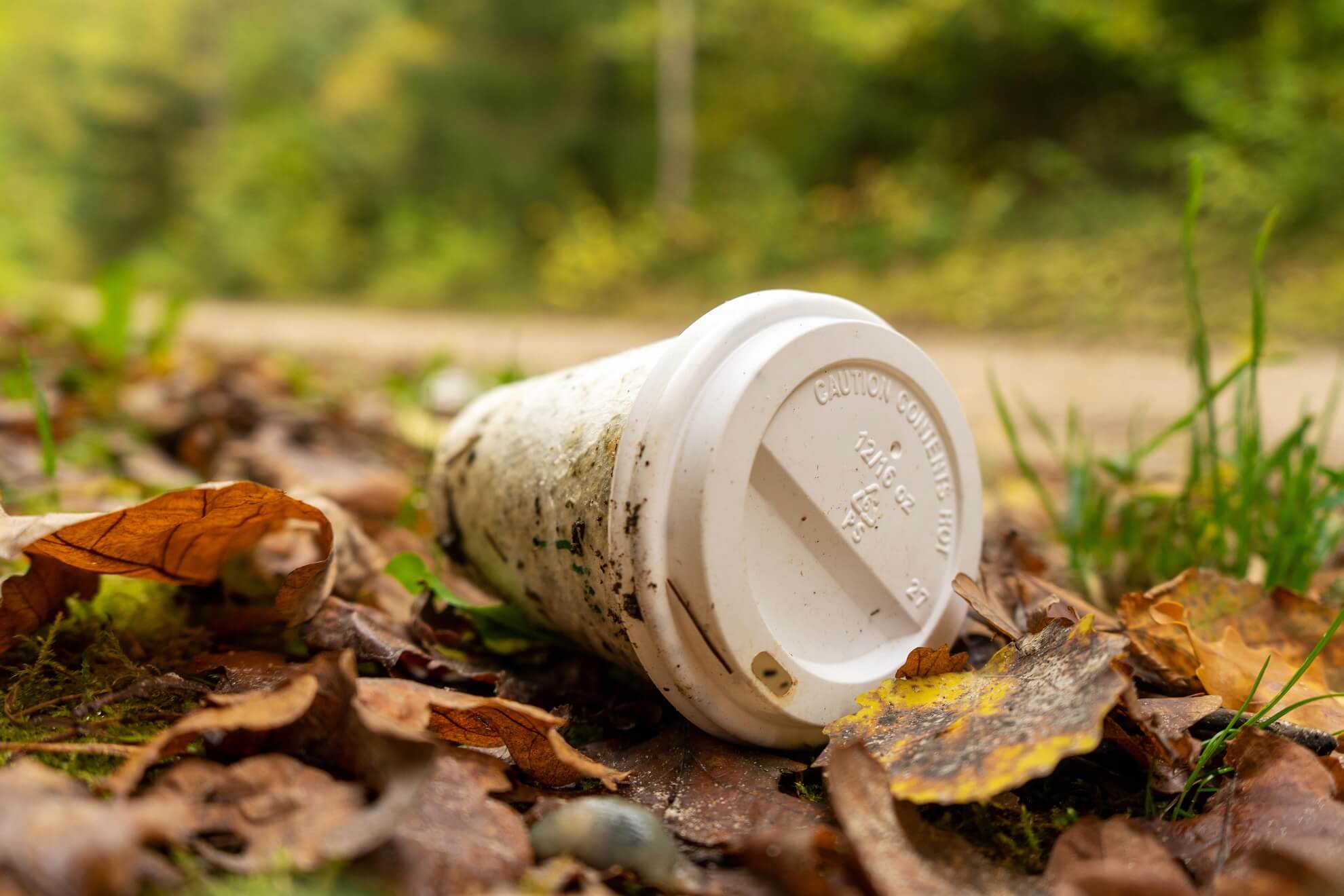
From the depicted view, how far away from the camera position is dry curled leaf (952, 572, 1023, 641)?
4.36ft

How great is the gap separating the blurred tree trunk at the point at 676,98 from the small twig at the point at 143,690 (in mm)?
15290

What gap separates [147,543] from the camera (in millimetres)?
1380

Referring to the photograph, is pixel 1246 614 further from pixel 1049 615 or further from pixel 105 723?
pixel 105 723

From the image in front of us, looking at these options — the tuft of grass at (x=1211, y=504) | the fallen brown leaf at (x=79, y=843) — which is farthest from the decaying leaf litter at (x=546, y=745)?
the tuft of grass at (x=1211, y=504)

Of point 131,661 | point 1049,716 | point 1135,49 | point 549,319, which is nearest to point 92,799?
point 131,661

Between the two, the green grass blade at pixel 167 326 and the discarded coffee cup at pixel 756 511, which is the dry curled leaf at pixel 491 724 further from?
the green grass blade at pixel 167 326

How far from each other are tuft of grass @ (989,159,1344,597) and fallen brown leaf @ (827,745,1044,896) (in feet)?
3.06

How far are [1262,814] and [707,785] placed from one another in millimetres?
611

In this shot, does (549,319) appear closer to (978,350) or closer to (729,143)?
(729,143)

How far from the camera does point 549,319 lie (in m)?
14.1

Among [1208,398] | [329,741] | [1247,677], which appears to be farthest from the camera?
[1208,398]

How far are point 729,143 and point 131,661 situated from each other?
16.7 meters

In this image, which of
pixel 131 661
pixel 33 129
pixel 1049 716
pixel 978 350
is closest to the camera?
pixel 1049 716

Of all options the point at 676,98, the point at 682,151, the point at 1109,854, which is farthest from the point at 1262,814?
the point at 676,98
